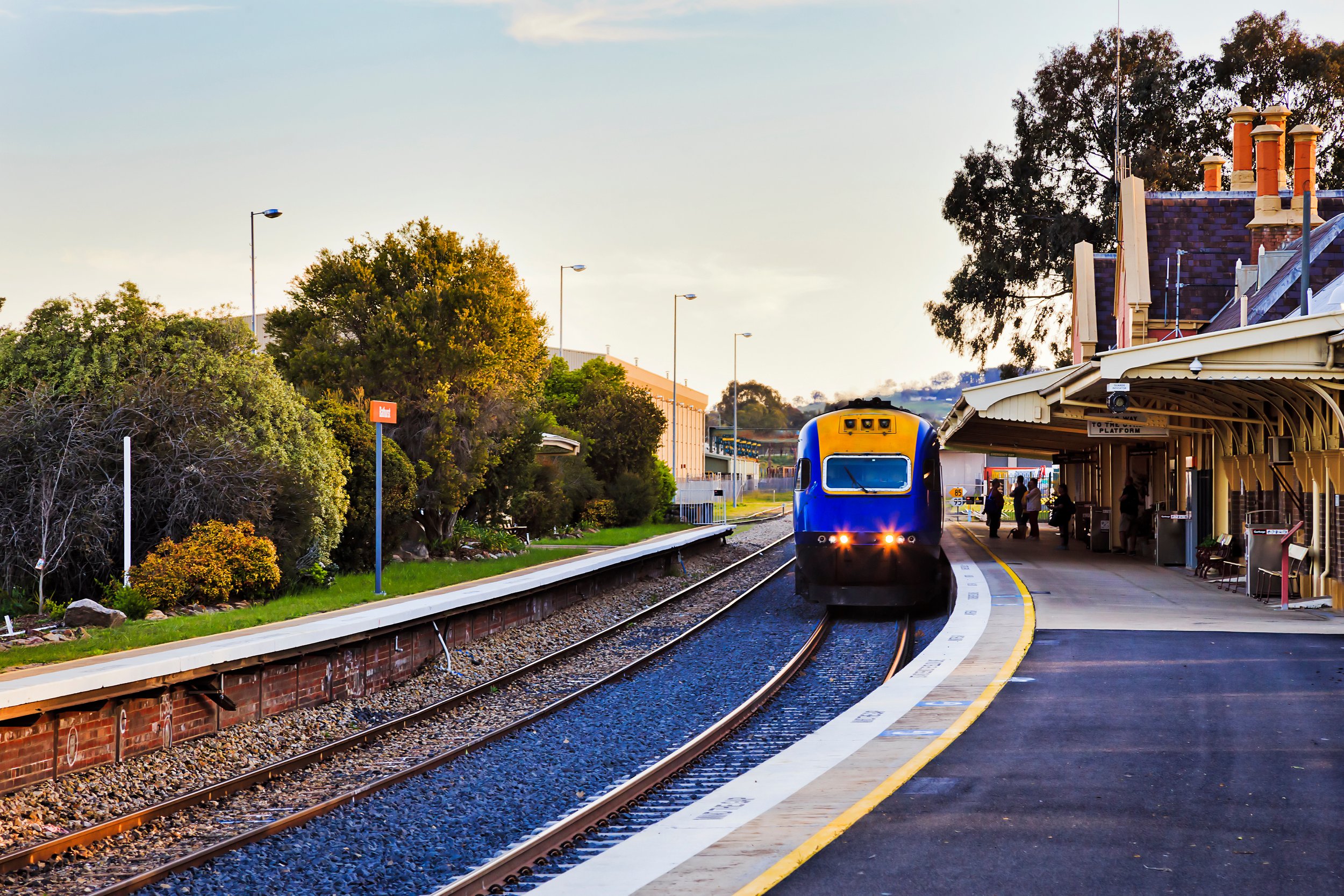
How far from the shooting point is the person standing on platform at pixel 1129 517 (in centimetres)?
2648

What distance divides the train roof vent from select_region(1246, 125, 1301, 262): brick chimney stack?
12.6 meters

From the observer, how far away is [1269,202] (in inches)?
1078

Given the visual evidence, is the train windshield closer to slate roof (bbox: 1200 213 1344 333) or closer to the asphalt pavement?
slate roof (bbox: 1200 213 1344 333)

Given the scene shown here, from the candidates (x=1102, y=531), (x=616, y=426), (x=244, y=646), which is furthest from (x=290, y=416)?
(x=616, y=426)

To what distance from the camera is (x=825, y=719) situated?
37.2ft

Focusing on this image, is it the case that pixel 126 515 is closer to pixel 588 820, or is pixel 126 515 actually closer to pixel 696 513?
pixel 588 820

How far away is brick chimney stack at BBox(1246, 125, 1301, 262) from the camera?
2719cm

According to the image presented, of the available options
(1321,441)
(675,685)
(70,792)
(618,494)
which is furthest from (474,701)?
(618,494)

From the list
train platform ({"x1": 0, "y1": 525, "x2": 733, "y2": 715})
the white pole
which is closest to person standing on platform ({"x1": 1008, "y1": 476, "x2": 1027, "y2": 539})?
train platform ({"x1": 0, "y1": 525, "x2": 733, "y2": 715})

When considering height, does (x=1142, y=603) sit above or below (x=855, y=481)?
below

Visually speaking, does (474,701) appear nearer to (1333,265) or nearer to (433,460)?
(433,460)

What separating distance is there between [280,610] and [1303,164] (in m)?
24.4

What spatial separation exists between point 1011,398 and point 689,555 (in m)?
12.8

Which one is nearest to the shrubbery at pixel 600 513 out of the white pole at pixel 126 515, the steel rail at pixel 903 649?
the steel rail at pixel 903 649
